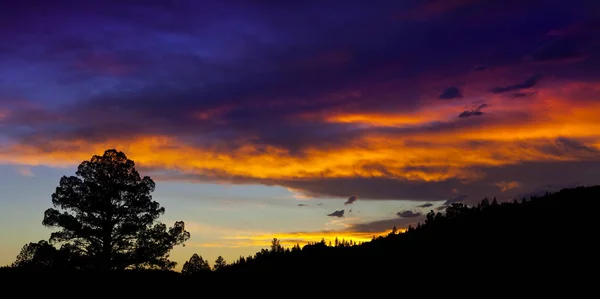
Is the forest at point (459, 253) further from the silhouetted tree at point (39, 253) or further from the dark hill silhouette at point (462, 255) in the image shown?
the silhouetted tree at point (39, 253)

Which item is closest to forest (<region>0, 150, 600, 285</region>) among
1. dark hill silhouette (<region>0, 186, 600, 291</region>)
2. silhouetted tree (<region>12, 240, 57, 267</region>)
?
dark hill silhouette (<region>0, 186, 600, 291</region>)

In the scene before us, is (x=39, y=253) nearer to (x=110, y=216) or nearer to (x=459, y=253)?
(x=110, y=216)

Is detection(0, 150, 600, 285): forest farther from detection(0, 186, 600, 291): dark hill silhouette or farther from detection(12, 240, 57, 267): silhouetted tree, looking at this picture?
detection(12, 240, 57, 267): silhouetted tree

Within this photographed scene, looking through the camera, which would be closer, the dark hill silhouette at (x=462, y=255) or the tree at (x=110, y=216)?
the dark hill silhouette at (x=462, y=255)

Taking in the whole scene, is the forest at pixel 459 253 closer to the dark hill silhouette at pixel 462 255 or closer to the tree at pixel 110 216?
the dark hill silhouette at pixel 462 255

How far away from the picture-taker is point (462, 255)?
20.6m

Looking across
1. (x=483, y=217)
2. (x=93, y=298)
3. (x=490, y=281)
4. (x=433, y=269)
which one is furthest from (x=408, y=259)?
(x=93, y=298)

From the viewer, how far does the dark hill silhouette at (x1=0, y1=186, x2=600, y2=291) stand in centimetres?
1875

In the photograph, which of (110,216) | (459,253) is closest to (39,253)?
(110,216)

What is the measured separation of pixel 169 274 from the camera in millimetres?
28859

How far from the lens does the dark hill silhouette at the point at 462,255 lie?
1875 cm

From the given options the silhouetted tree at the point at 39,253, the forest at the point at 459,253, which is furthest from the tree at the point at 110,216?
the forest at the point at 459,253

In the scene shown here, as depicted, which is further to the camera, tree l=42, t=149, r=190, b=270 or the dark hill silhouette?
tree l=42, t=149, r=190, b=270

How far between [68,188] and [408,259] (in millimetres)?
36581
